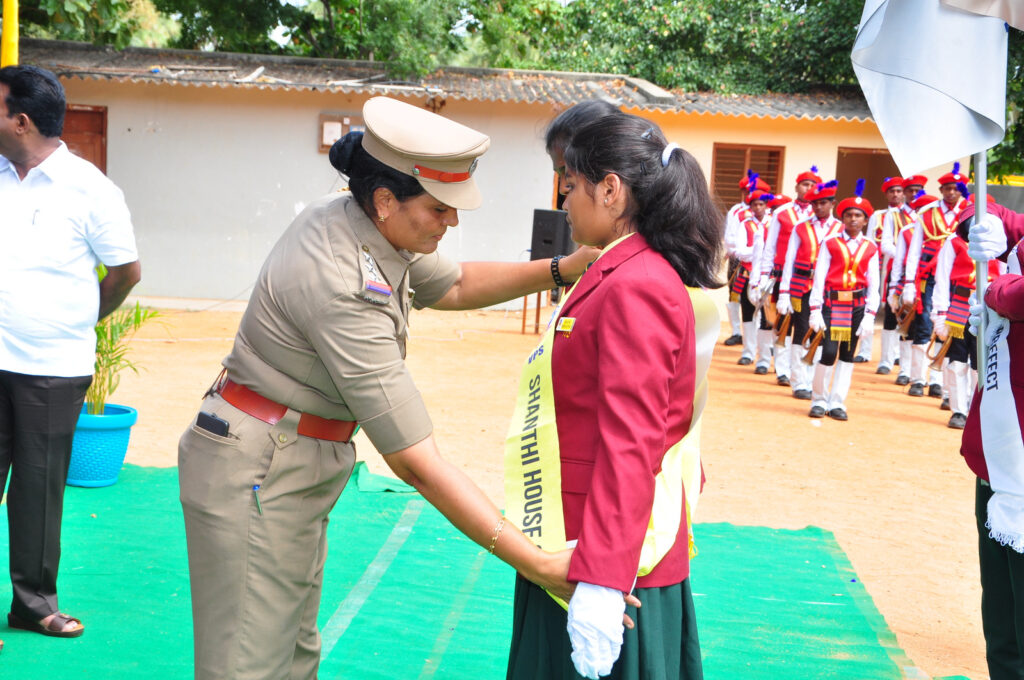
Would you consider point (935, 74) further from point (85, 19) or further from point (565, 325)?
point (85, 19)

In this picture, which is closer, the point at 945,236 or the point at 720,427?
the point at 720,427

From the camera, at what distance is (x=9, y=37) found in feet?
16.4

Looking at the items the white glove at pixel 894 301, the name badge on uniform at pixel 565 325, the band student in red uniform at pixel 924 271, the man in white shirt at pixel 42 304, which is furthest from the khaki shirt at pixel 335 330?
the white glove at pixel 894 301

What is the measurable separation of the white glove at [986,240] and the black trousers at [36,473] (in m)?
2.99

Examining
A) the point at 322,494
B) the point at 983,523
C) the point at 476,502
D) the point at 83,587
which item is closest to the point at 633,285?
the point at 476,502

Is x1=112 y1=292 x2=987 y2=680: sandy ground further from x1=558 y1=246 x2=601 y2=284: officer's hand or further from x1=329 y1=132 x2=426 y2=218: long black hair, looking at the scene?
x1=329 y1=132 x2=426 y2=218: long black hair

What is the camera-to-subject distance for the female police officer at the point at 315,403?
6.67 feet

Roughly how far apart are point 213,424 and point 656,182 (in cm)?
110

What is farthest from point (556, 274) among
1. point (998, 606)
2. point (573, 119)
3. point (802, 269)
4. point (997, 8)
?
point (802, 269)

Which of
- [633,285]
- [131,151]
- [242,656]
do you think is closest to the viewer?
[633,285]

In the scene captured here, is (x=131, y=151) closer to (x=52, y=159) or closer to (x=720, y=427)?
(x=720, y=427)

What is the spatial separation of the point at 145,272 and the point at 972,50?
13.0 metres

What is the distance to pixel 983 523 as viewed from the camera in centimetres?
296

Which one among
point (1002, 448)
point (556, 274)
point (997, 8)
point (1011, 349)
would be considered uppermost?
point (997, 8)
